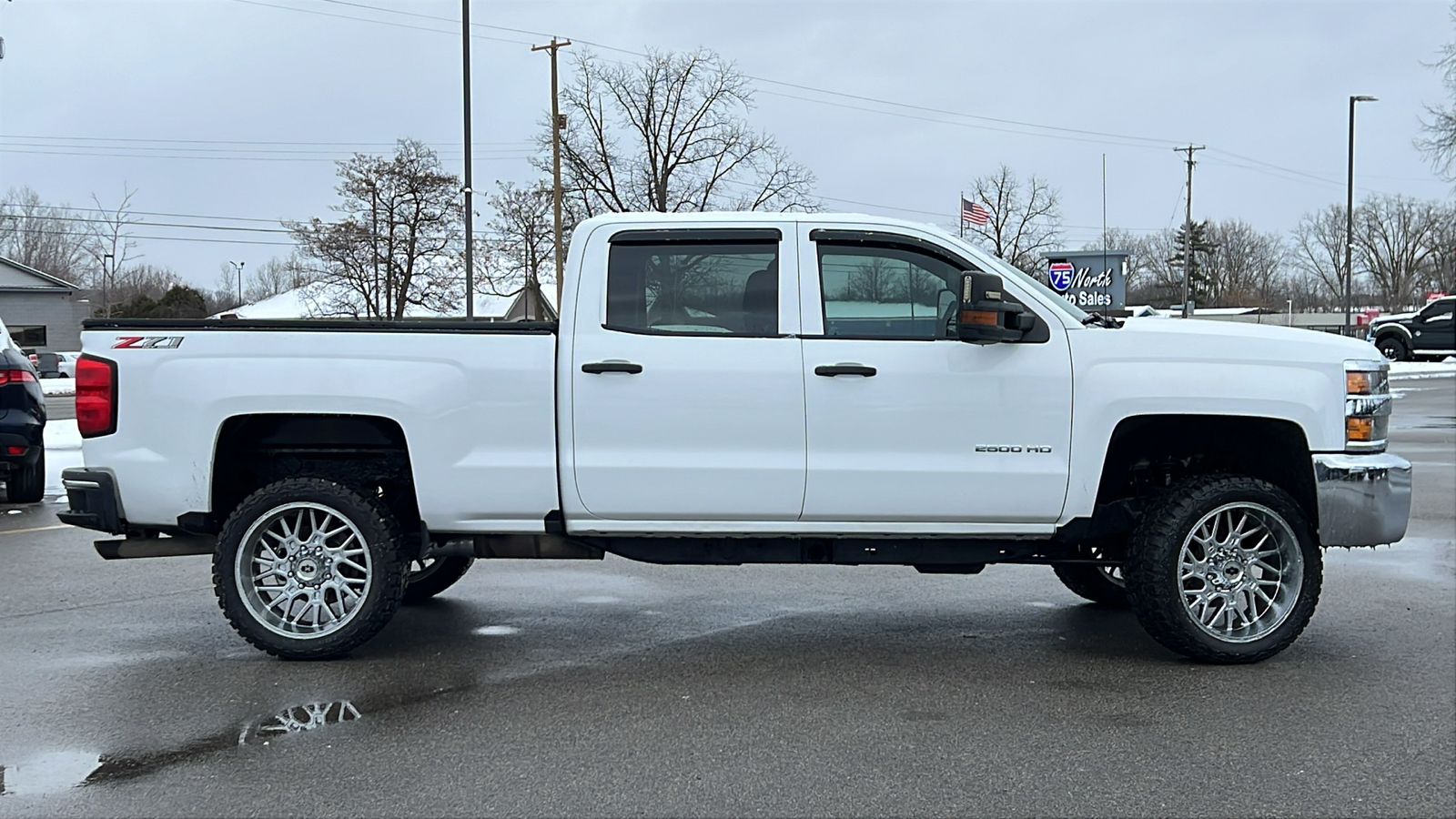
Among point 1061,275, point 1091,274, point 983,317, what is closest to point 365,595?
point 983,317

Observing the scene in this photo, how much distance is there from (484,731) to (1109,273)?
1326 inches

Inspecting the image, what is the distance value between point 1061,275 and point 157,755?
84.9ft

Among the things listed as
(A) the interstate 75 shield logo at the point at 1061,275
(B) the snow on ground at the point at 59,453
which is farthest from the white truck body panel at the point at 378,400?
(A) the interstate 75 shield logo at the point at 1061,275

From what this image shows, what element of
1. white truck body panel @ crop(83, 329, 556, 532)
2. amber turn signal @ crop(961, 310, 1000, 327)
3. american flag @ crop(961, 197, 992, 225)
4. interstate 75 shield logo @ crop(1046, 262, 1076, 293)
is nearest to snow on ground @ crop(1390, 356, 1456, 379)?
interstate 75 shield logo @ crop(1046, 262, 1076, 293)

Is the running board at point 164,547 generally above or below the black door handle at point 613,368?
below

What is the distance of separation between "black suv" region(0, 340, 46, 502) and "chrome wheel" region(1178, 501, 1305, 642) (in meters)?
9.28

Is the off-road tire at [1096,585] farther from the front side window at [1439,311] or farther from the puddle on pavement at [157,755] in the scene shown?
the front side window at [1439,311]

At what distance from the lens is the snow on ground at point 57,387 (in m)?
35.0

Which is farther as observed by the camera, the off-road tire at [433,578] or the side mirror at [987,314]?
the off-road tire at [433,578]

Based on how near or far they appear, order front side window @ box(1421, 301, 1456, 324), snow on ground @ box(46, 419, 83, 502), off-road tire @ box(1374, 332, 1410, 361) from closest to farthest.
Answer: snow on ground @ box(46, 419, 83, 502), front side window @ box(1421, 301, 1456, 324), off-road tire @ box(1374, 332, 1410, 361)

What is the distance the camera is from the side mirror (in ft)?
18.1

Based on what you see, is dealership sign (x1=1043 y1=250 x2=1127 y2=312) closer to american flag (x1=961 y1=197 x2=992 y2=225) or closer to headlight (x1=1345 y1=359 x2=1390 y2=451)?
american flag (x1=961 y1=197 x2=992 y2=225)

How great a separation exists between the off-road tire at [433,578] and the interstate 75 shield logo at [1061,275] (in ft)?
73.1

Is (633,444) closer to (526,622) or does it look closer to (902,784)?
(526,622)
